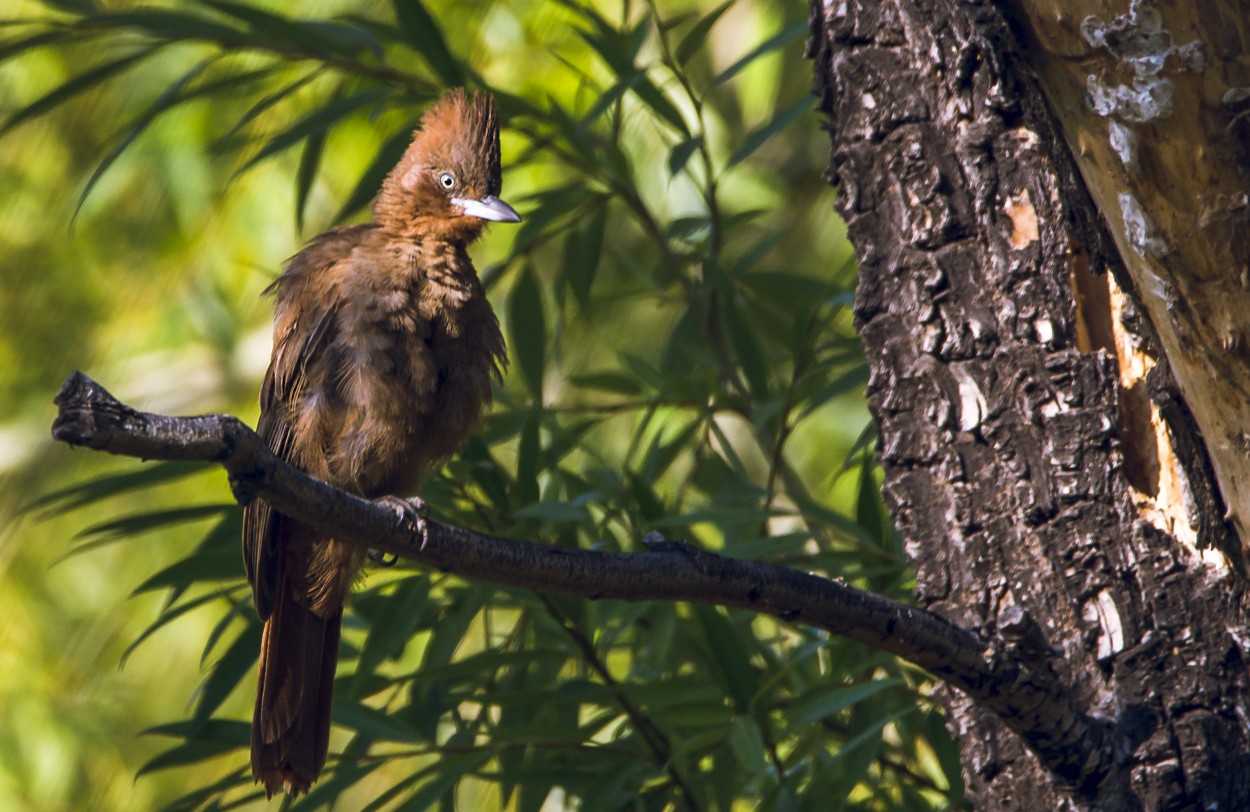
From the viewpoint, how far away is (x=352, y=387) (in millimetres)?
3039

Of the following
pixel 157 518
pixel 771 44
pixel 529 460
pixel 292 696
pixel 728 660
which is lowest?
pixel 728 660

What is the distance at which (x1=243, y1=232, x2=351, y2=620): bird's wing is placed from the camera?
3.04 metres

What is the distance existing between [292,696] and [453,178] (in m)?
1.24

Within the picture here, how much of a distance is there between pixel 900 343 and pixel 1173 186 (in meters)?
0.74

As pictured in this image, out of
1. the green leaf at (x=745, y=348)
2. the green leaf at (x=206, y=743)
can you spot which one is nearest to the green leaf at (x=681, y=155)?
the green leaf at (x=745, y=348)

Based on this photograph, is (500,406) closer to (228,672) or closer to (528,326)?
(528,326)

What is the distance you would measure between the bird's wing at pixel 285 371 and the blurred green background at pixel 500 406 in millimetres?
178

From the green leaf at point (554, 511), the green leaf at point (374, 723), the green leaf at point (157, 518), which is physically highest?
the green leaf at point (157, 518)

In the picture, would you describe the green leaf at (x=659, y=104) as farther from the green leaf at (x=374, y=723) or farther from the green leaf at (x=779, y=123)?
the green leaf at (x=374, y=723)

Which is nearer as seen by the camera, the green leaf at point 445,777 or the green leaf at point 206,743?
the green leaf at point 445,777

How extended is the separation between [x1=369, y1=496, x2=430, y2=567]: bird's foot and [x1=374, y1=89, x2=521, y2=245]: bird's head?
2.48 feet

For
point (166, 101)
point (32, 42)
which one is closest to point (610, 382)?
point (166, 101)

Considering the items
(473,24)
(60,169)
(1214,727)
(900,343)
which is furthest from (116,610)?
(1214,727)

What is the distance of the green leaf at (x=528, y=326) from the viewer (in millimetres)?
3656
